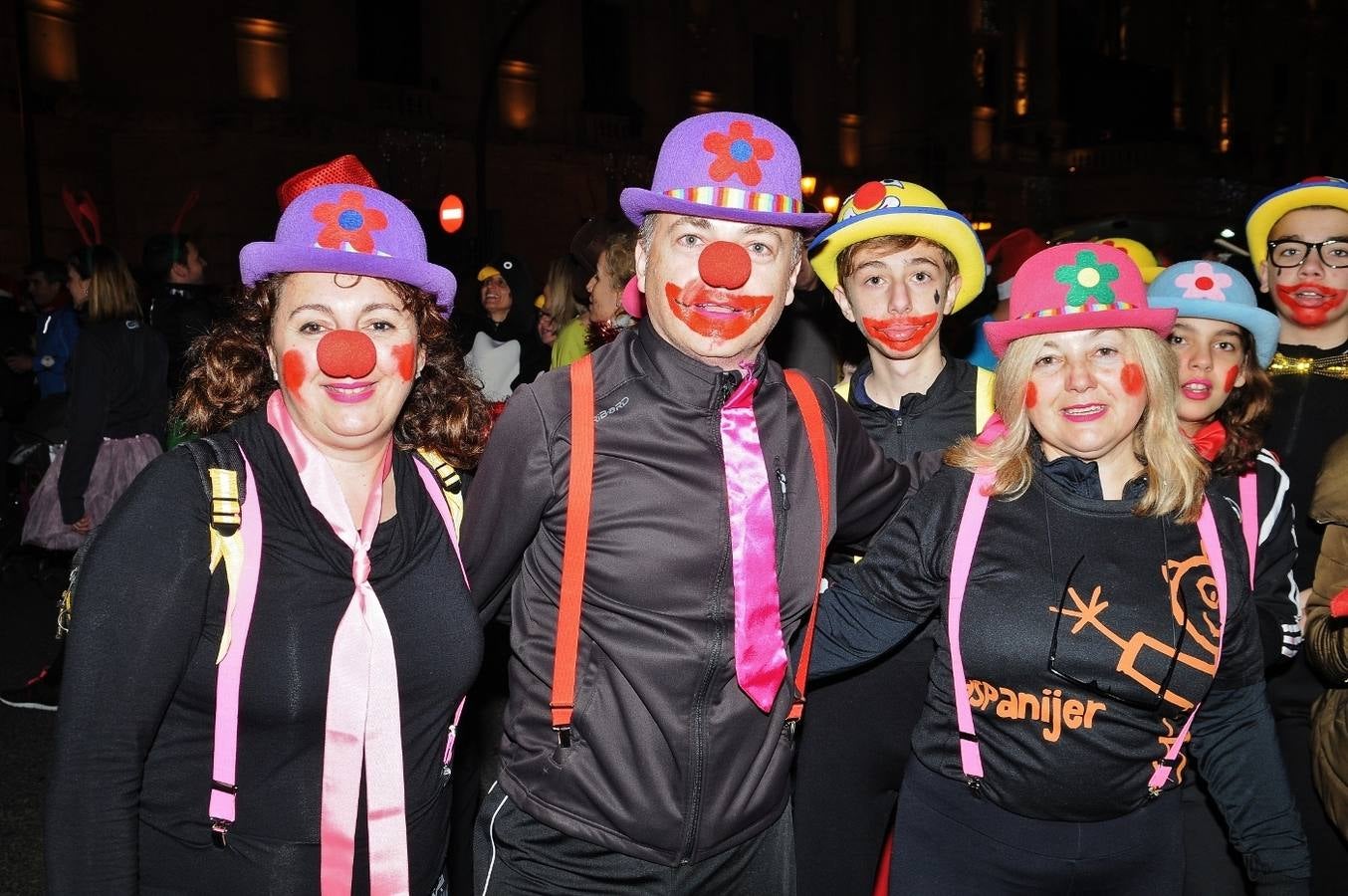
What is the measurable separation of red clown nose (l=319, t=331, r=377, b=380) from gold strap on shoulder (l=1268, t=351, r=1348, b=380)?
2.85m

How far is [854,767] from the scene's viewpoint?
309cm

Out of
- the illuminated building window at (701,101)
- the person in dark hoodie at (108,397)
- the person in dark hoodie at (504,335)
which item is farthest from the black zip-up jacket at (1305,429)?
the illuminated building window at (701,101)

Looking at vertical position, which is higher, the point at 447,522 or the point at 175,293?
the point at 175,293

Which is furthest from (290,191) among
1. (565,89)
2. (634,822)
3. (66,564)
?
(565,89)

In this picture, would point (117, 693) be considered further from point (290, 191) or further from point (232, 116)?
point (232, 116)

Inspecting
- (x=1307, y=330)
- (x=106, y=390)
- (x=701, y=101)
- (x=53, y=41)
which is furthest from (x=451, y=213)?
(x=1307, y=330)

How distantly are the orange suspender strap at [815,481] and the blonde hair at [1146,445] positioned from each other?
0.37 m

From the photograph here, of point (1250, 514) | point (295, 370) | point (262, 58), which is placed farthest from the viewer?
point (262, 58)

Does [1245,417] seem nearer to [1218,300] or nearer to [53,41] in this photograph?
[1218,300]

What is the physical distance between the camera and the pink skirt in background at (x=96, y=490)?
6500 millimetres

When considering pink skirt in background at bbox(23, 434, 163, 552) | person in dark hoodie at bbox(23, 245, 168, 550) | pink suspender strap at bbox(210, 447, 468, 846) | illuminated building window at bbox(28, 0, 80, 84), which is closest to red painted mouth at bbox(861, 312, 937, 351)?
pink suspender strap at bbox(210, 447, 468, 846)

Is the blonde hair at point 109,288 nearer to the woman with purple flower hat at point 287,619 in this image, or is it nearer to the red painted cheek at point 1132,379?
the woman with purple flower hat at point 287,619

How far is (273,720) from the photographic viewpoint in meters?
1.99

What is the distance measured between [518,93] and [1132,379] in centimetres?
2137
